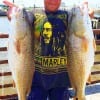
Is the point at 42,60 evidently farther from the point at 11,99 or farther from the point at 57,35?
the point at 11,99

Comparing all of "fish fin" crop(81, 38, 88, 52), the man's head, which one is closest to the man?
the man's head

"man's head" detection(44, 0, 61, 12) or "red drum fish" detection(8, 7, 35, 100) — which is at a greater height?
Result: "man's head" detection(44, 0, 61, 12)

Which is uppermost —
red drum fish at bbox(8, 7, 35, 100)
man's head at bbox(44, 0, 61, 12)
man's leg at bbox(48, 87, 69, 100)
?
man's head at bbox(44, 0, 61, 12)

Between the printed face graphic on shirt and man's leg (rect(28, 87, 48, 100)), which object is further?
man's leg (rect(28, 87, 48, 100))

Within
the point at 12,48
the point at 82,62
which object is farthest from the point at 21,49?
the point at 82,62

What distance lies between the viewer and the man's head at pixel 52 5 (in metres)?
3.05

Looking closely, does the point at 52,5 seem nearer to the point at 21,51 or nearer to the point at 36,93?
the point at 21,51

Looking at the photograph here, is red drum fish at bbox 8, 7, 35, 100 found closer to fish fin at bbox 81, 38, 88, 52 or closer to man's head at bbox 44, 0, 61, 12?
man's head at bbox 44, 0, 61, 12

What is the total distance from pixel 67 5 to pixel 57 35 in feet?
1.05

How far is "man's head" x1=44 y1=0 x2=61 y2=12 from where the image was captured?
3.05 meters

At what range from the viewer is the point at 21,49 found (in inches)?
119

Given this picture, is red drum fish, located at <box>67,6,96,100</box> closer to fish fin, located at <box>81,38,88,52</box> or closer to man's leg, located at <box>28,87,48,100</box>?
fish fin, located at <box>81,38,88,52</box>

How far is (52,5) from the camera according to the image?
3.07m

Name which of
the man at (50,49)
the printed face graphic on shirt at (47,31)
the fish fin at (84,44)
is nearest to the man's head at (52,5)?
the man at (50,49)
